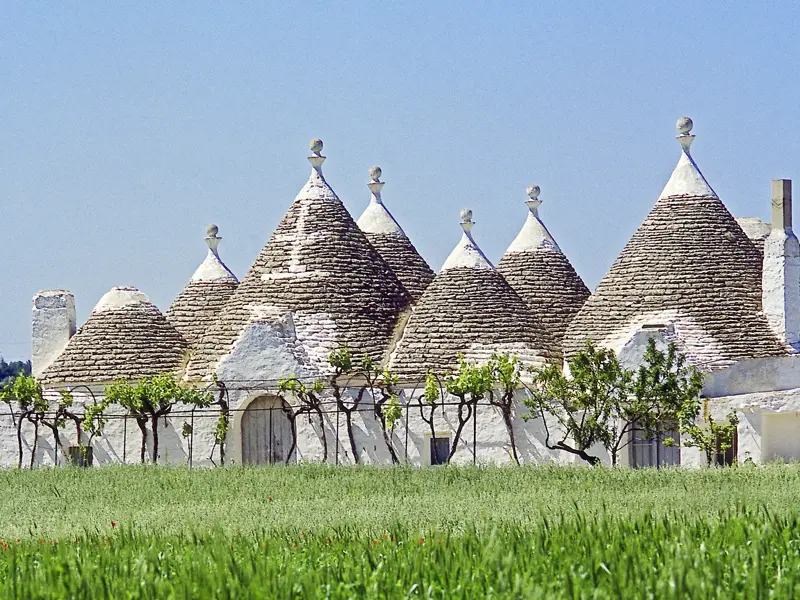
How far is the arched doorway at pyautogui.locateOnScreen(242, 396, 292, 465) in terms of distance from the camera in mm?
27828

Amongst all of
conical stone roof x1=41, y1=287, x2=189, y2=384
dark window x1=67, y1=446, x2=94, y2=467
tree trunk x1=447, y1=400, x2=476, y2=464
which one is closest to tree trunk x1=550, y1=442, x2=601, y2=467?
tree trunk x1=447, y1=400, x2=476, y2=464

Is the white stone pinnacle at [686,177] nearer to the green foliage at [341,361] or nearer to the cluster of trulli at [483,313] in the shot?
the cluster of trulli at [483,313]

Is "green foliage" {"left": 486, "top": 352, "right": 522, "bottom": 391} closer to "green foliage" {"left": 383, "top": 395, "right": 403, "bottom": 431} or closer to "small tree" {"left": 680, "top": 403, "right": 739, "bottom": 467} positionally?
"green foliage" {"left": 383, "top": 395, "right": 403, "bottom": 431}

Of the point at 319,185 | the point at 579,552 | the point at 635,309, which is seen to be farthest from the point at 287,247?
the point at 579,552

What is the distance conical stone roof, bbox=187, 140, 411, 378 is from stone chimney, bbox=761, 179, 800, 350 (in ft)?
21.1

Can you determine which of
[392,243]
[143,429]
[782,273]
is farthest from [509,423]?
[392,243]

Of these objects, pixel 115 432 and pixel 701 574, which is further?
pixel 115 432

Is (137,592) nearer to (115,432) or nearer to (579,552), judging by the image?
(579,552)

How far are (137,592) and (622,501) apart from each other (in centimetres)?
784

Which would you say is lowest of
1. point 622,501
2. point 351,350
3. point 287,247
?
point 622,501

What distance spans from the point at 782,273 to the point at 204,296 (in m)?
11.8

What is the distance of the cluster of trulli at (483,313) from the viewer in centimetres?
2619

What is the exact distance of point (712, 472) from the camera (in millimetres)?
20359

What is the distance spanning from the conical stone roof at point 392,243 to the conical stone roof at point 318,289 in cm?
189
